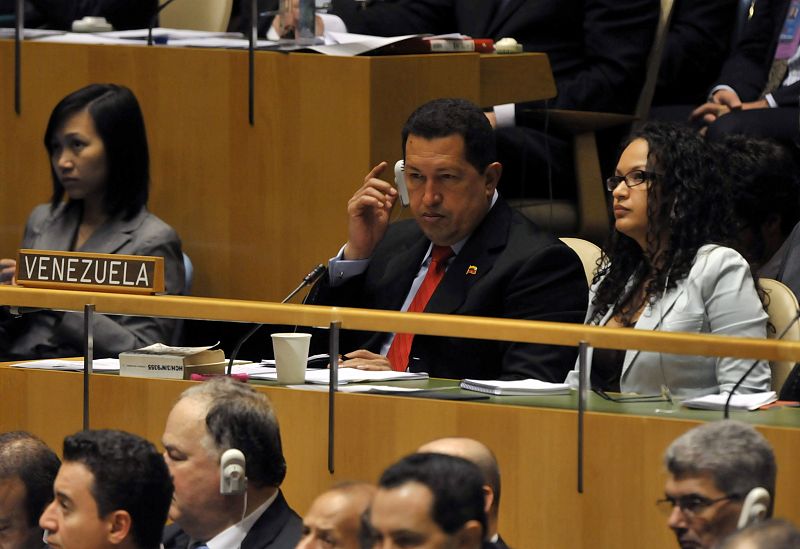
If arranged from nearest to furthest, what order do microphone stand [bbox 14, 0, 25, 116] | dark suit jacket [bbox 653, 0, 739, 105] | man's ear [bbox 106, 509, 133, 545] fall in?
man's ear [bbox 106, 509, 133, 545]
microphone stand [bbox 14, 0, 25, 116]
dark suit jacket [bbox 653, 0, 739, 105]

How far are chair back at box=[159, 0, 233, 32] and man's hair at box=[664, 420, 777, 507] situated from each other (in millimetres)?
2592

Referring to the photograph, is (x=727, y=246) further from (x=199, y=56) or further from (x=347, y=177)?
(x=199, y=56)

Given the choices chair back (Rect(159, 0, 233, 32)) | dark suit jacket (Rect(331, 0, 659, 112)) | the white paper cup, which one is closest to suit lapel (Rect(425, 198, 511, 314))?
the white paper cup

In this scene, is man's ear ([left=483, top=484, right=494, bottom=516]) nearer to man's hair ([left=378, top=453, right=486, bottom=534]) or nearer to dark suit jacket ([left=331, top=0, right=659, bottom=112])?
man's hair ([left=378, top=453, right=486, bottom=534])

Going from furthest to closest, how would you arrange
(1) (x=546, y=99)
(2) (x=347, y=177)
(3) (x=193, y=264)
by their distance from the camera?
(1) (x=546, y=99), (3) (x=193, y=264), (2) (x=347, y=177)

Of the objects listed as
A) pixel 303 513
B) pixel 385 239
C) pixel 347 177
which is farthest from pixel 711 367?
pixel 347 177

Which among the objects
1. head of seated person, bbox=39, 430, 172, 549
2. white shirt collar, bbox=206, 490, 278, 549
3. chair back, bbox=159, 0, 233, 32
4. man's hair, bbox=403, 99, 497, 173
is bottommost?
white shirt collar, bbox=206, 490, 278, 549

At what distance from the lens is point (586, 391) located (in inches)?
100

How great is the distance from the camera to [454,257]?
3.21 metres

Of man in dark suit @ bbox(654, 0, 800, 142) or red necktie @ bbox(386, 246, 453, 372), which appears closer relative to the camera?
red necktie @ bbox(386, 246, 453, 372)

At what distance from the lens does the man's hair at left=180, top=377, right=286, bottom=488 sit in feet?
8.43

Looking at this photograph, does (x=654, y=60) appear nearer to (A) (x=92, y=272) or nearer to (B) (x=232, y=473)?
(A) (x=92, y=272)

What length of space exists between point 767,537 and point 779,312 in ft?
3.75

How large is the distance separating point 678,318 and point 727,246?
22cm
